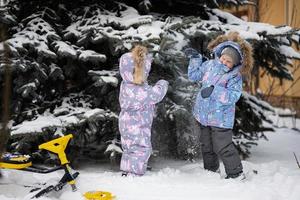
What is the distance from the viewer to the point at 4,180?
4379 millimetres

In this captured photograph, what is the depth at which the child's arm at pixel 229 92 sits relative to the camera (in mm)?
4469

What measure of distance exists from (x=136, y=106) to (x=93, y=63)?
149 cm

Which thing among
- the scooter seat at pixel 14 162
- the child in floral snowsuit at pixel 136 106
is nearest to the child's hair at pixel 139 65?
the child in floral snowsuit at pixel 136 106

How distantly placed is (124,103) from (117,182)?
85 centimetres

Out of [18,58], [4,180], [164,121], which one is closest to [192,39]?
[164,121]

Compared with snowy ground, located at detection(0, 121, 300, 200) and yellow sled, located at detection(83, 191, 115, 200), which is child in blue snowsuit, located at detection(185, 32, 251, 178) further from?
yellow sled, located at detection(83, 191, 115, 200)

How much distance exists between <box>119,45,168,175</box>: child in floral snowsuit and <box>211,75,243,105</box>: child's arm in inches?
22.1

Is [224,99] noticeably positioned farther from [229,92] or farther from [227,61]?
[227,61]

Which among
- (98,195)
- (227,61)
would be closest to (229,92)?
(227,61)

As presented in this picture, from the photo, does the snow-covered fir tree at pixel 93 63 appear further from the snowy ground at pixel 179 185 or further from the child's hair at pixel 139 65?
the snowy ground at pixel 179 185

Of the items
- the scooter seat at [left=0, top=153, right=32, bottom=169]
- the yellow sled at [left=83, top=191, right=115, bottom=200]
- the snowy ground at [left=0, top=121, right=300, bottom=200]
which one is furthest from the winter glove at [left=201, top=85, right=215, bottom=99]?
the scooter seat at [left=0, top=153, right=32, bottom=169]

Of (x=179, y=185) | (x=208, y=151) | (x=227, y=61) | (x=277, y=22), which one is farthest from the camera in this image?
(x=277, y=22)

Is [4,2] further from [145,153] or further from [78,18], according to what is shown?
[145,153]

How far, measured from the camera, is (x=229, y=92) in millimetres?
4480
